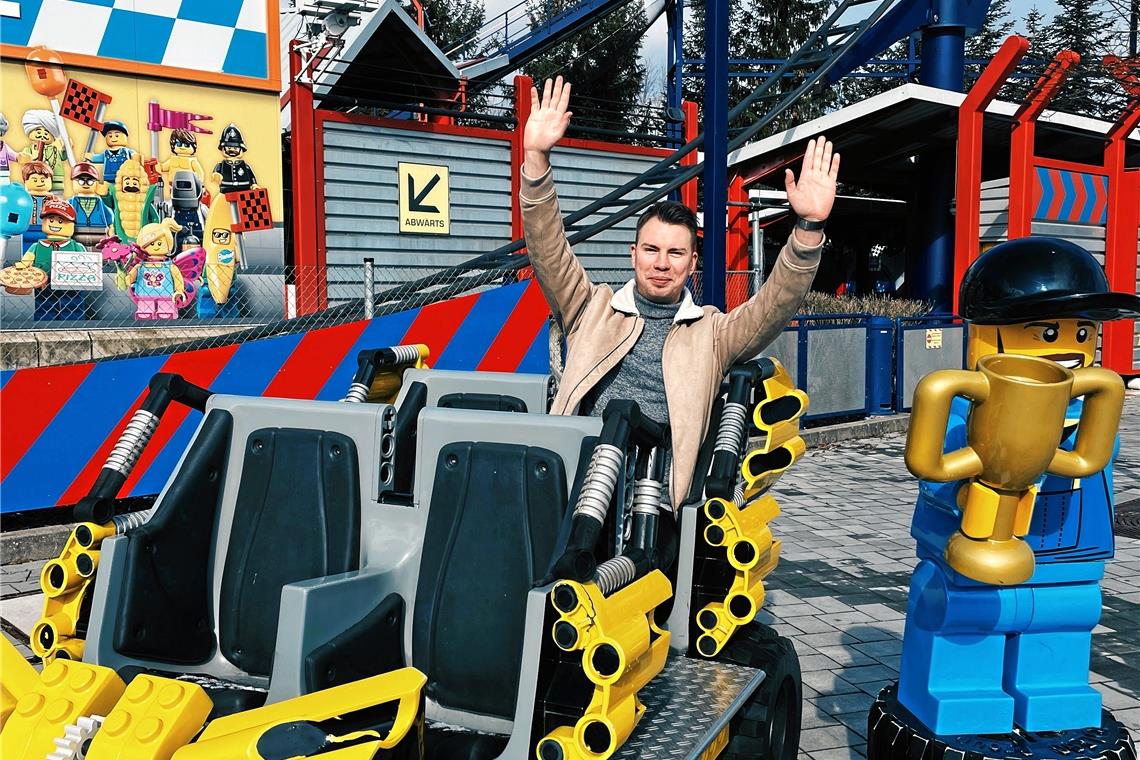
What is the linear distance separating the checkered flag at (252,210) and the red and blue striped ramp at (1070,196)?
391 inches

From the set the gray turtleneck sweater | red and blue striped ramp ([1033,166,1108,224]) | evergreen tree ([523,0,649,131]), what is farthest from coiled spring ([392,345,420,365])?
evergreen tree ([523,0,649,131])

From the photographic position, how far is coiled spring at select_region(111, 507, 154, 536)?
2760mm

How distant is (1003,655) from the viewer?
2.73 m

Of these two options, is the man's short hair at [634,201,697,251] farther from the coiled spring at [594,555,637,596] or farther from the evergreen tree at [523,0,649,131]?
the evergreen tree at [523,0,649,131]

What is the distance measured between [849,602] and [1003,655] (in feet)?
7.87

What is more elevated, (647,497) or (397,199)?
(397,199)

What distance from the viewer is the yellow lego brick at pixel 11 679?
213 cm

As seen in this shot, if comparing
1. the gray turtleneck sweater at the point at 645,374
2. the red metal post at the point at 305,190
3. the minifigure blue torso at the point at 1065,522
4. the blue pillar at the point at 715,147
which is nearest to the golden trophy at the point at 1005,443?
the minifigure blue torso at the point at 1065,522

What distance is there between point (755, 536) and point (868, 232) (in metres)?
21.9

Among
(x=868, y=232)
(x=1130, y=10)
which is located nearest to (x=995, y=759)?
(x=1130, y=10)

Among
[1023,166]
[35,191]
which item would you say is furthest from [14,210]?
[1023,166]

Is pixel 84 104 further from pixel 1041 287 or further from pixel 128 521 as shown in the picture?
pixel 1041 287

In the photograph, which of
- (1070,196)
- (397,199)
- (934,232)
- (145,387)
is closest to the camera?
A: (145,387)

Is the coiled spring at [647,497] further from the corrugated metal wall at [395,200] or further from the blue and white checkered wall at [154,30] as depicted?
the blue and white checkered wall at [154,30]
